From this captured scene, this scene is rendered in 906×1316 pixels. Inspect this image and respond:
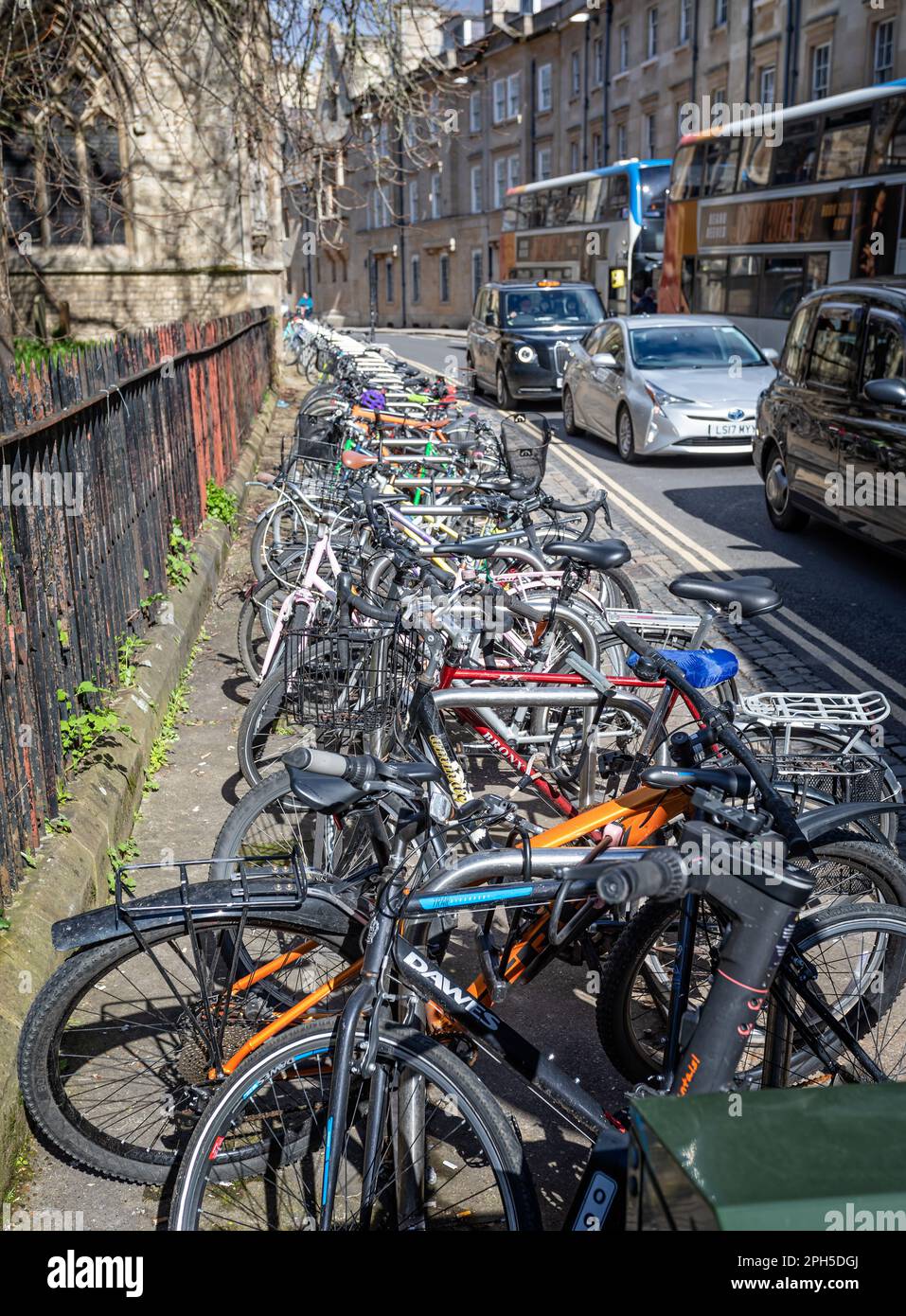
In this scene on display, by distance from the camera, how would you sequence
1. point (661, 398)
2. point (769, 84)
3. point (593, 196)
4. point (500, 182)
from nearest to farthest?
1. point (661, 398)
2. point (593, 196)
3. point (769, 84)
4. point (500, 182)

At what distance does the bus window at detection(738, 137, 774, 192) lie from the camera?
2012cm

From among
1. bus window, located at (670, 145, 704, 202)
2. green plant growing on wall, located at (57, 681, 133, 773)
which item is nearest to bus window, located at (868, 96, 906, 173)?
bus window, located at (670, 145, 704, 202)

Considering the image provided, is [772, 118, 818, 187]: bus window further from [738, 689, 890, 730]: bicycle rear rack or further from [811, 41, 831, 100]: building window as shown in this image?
[738, 689, 890, 730]: bicycle rear rack

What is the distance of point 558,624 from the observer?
5574 millimetres

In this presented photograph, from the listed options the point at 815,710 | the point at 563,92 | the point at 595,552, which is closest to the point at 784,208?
the point at 595,552

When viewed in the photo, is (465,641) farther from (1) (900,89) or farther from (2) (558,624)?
(1) (900,89)

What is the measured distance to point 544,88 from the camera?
55344mm

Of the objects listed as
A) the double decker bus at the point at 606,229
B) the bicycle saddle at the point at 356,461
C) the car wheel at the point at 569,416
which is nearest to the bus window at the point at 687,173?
the double decker bus at the point at 606,229

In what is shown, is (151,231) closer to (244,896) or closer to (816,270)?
(816,270)

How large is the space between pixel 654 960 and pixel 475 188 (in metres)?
65.4

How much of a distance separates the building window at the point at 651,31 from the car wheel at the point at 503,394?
29059 millimetres

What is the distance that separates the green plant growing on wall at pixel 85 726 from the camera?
4.90 metres
